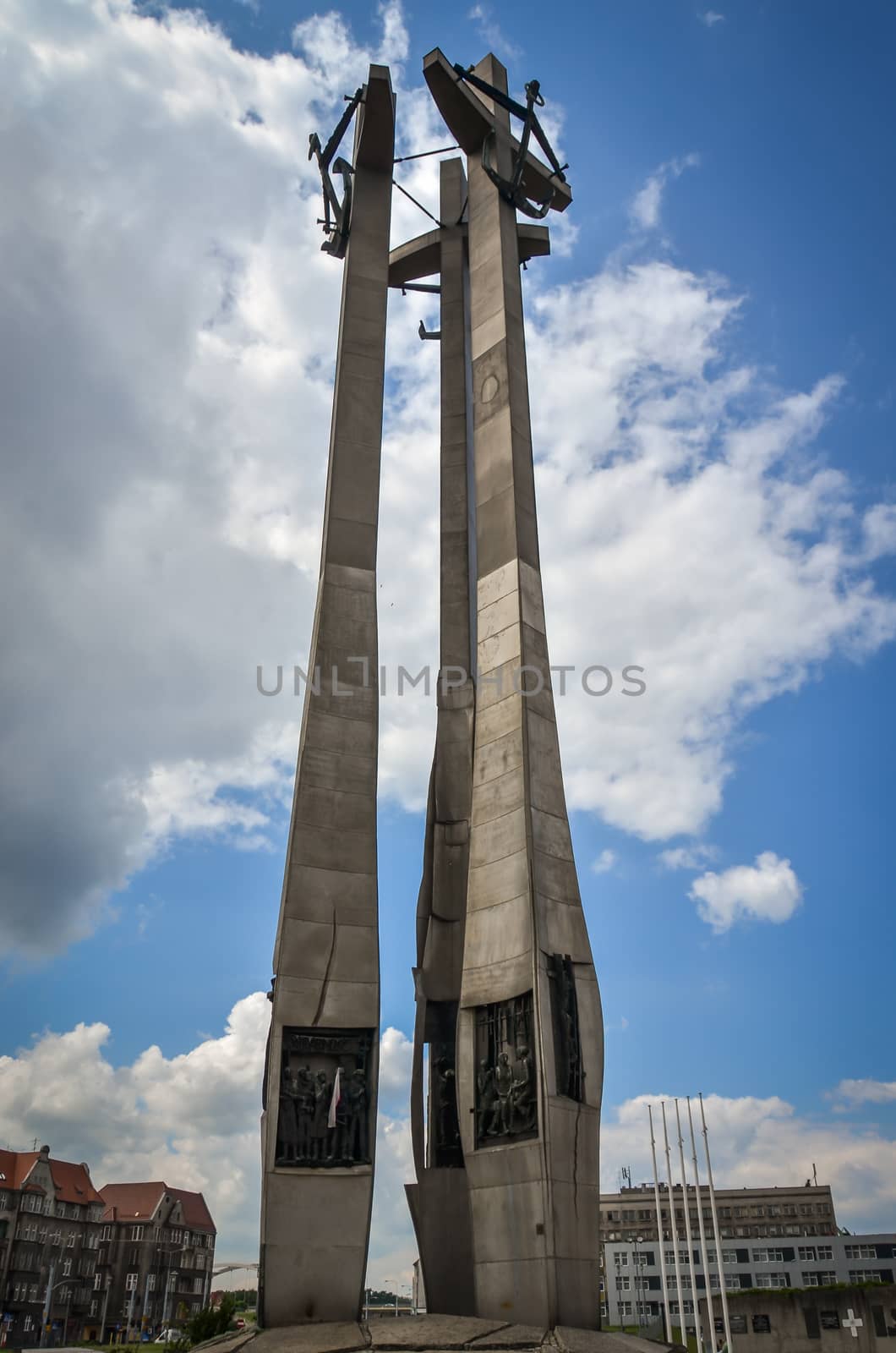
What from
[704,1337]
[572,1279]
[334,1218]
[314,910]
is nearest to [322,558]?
[314,910]

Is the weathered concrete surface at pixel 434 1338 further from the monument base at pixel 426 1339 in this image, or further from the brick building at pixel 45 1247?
the brick building at pixel 45 1247

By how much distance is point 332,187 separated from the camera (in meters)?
22.9

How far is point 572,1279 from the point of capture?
1370 centimetres

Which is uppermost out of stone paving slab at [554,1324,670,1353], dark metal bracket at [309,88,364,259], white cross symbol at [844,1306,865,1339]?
dark metal bracket at [309,88,364,259]

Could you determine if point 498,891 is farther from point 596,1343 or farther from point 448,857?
point 596,1343

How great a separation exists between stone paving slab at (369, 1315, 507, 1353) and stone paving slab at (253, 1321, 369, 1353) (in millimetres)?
200

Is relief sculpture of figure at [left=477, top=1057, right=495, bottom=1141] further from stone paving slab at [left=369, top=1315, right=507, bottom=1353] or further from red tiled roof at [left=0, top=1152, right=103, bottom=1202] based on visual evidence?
red tiled roof at [left=0, top=1152, right=103, bottom=1202]

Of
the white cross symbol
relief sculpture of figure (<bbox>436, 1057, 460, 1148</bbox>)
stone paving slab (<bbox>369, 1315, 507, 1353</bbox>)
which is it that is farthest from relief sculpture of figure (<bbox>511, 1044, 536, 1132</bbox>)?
the white cross symbol

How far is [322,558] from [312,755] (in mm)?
3596

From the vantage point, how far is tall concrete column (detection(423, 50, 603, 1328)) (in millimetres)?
13891

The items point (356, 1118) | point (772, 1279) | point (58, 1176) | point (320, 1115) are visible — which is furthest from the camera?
point (58, 1176)

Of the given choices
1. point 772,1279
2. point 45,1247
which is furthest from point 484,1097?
point 45,1247

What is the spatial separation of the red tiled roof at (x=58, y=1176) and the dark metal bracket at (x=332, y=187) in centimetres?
5635

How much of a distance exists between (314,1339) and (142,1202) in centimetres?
6887
